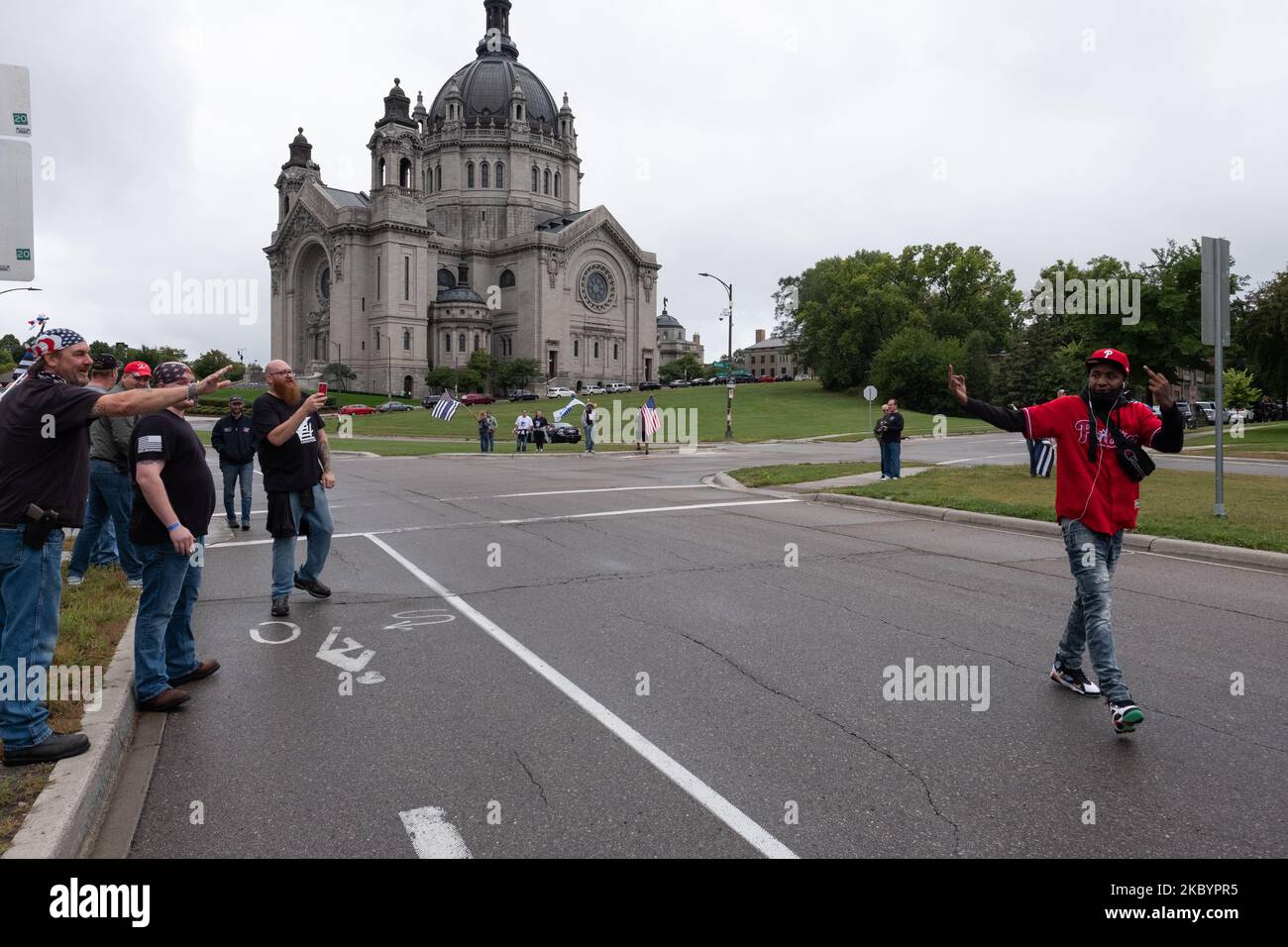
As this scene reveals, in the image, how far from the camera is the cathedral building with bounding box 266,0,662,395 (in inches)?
3799

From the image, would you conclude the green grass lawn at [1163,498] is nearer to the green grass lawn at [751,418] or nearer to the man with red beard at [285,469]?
the man with red beard at [285,469]

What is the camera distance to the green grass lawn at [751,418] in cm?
5166

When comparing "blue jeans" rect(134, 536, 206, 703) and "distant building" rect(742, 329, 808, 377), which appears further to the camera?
"distant building" rect(742, 329, 808, 377)

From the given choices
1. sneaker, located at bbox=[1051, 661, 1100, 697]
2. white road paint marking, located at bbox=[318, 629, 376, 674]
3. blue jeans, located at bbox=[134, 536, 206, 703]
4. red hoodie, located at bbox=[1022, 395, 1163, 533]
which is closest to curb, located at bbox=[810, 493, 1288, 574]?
sneaker, located at bbox=[1051, 661, 1100, 697]

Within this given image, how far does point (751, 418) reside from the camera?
61.1 metres

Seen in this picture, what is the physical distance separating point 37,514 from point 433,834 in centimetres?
265

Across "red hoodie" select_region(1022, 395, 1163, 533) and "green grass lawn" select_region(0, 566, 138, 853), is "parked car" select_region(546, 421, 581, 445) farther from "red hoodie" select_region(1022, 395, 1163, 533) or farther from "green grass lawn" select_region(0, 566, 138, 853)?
"red hoodie" select_region(1022, 395, 1163, 533)

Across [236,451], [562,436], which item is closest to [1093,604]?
[236,451]

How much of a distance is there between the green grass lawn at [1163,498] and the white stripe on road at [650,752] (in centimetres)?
864

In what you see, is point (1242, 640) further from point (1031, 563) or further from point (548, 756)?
point (548, 756)

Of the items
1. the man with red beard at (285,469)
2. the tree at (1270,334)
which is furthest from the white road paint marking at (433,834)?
the tree at (1270,334)

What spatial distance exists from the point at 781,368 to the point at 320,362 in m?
109

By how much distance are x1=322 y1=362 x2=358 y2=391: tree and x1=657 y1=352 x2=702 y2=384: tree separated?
4458 cm

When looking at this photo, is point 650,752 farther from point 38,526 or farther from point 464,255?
point 464,255
